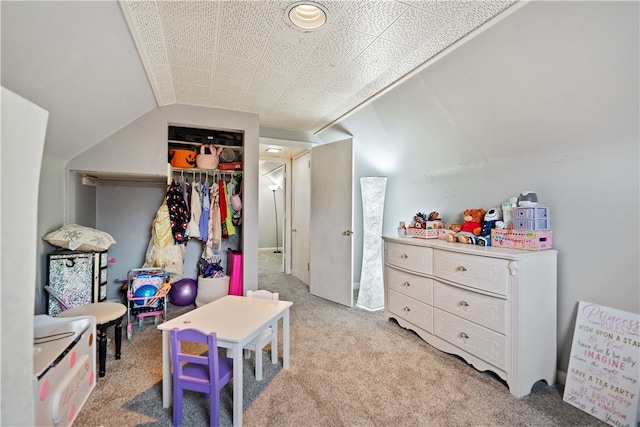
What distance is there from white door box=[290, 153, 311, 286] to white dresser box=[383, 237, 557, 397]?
2332 mm

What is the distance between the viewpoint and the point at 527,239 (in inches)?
80.5

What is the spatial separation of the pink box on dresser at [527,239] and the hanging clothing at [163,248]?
10.6 ft

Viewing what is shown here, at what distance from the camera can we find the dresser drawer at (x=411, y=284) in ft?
8.35

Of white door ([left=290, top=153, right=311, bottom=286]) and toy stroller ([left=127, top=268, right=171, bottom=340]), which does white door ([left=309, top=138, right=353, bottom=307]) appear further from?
toy stroller ([left=127, top=268, right=171, bottom=340])

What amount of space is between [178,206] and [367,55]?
2.51m

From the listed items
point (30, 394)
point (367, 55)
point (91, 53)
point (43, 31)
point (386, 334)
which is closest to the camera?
point (30, 394)

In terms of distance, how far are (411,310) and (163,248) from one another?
2701mm

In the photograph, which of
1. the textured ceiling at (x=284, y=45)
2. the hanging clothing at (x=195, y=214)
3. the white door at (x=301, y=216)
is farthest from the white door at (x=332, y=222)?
the hanging clothing at (x=195, y=214)

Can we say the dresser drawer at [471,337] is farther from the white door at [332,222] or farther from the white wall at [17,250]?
the white wall at [17,250]

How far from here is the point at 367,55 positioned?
2178 millimetres

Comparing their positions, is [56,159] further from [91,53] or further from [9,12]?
[9,12]

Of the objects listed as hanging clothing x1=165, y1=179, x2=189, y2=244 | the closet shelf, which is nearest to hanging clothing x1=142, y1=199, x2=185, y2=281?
hanging clothing x1=165, y1=179, x2=189, y2=244

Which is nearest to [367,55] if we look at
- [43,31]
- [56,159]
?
[43,31]

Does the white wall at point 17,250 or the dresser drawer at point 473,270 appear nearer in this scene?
the white wall at point 17,250
